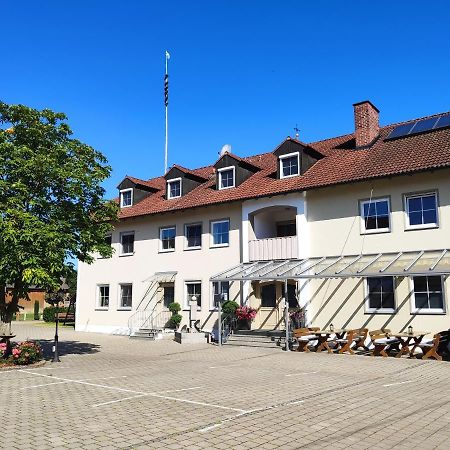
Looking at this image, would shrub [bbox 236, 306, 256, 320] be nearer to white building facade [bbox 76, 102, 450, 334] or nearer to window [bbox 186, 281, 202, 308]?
white building facade [bbox 76, 102, 450, 334]

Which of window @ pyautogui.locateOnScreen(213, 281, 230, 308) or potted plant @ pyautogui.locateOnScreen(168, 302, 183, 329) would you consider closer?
window @ pyautogui.locateOnScreen(213, 281, 230, 308)

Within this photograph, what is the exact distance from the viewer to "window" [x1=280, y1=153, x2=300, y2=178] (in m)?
22.0

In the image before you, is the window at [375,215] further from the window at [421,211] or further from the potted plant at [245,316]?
the potted plant at [245,316]

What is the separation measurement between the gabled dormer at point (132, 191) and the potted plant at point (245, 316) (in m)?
11.0

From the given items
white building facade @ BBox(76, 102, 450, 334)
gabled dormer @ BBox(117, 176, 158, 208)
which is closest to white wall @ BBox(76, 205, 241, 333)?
white building facade @ BBox(76, 102, 450, 334)

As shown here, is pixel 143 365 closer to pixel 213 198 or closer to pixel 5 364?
pixel 5 364

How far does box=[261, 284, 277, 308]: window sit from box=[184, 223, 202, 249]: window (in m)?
4.26

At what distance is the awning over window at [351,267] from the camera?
1567cm

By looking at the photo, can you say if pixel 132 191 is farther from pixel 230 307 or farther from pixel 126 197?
pixel 230 307

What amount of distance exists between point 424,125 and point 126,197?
57.0 ft

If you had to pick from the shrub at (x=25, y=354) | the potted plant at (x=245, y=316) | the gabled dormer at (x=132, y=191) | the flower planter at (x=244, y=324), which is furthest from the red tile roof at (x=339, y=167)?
the shrub at (x=25, y=354)

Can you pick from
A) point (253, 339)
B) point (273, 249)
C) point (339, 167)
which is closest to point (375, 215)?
point (339, 167)

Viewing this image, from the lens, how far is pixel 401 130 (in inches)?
838

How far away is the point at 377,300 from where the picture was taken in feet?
59.7
